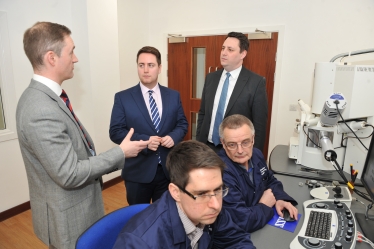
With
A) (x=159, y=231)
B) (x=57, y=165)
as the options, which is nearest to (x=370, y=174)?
(x=159, y=231)

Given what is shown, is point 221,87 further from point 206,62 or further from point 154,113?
point 206,62

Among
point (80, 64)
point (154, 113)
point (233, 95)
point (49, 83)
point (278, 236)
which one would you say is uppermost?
point (80, 64)

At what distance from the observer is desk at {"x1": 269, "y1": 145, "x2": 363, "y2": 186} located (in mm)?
1756

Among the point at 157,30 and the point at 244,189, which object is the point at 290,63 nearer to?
the point at 157,30

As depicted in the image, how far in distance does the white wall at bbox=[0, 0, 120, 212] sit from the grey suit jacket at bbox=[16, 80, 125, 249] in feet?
5.41

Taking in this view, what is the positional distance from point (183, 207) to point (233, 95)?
4.57ft

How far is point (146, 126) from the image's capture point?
183cm

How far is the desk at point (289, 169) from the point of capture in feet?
5.76

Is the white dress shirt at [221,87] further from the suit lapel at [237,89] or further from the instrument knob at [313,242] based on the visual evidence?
the instrument knob at [313,242]

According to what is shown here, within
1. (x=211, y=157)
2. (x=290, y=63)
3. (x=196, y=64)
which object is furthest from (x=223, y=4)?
(x=211, y=157)

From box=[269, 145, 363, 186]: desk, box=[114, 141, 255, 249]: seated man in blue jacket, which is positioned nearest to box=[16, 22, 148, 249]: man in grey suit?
box=[114, 141, 255, 249]: seated man in blue jacket

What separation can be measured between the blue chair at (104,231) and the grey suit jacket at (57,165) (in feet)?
0.67

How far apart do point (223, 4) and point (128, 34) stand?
1.35 meters

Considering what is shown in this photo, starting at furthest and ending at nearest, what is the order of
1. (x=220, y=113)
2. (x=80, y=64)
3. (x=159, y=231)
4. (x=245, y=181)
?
1. (x=80, y=64)
2. (x=220, y=113)
3. (x=245, y=181)
4. (x=159, y=231)
